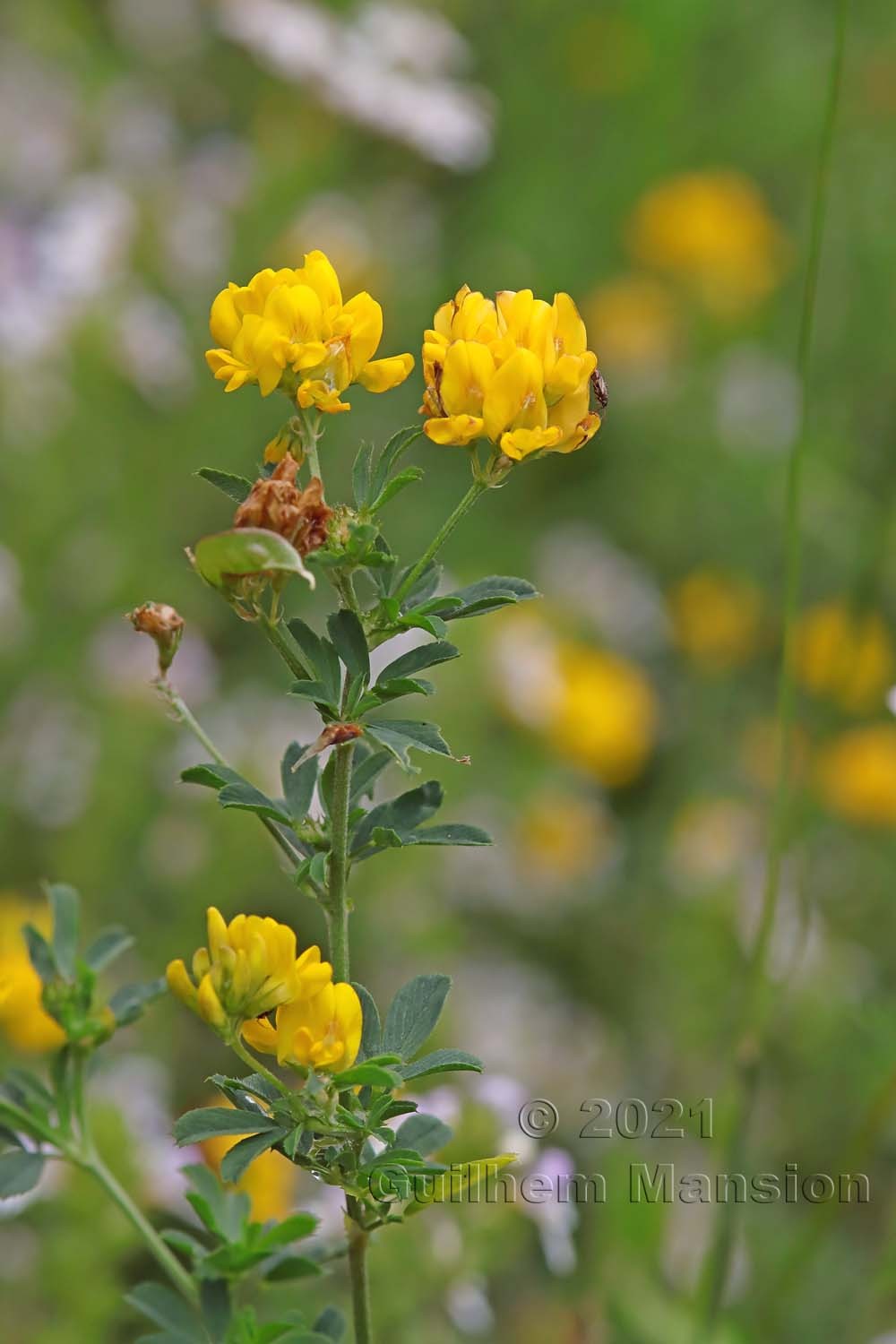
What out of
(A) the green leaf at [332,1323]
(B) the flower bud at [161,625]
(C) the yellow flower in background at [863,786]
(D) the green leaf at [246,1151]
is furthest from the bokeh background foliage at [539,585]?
(B) the flower bud at [161,625]

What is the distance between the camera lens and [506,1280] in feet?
5.64

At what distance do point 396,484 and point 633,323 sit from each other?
102 inches

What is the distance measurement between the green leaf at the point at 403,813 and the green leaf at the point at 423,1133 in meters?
0.14

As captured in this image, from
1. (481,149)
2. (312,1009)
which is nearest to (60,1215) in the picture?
(312,1009)

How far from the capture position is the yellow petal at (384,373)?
2.27ft

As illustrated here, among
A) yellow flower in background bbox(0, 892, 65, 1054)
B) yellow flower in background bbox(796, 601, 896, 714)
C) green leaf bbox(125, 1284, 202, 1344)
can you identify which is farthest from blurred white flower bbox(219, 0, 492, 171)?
green leaf bbox(125, 1284, 202, 1344)

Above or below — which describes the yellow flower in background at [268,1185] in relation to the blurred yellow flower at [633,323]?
below

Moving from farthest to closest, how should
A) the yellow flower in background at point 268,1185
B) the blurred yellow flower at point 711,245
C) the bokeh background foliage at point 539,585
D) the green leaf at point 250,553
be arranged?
the blurred yellow flower at point 711,245, the bokeh background foliage at point 539,585, the yellow flower in background at point 268,1185, the green leaf at point 250,553

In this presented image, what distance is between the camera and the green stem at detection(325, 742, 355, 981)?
0.67 meters

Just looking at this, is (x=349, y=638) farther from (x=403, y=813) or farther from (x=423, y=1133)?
(x=423, y=1133)

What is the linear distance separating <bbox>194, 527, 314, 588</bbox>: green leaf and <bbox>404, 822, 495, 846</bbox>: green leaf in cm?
14

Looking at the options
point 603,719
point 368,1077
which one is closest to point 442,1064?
point 368,1077

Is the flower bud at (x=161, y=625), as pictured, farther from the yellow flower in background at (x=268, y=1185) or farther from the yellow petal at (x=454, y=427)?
the yellow flower in background at (x=268, y=1185)

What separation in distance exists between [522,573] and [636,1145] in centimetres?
127
